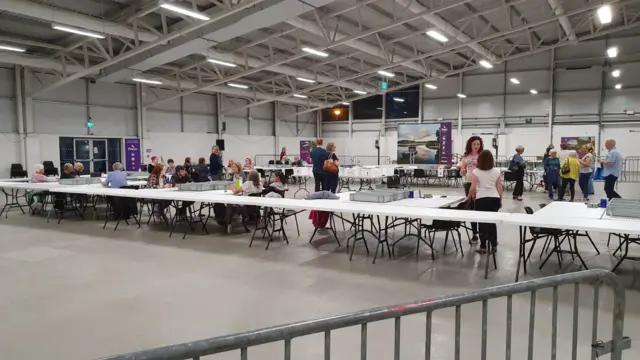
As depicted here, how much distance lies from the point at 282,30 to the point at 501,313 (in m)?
9.85

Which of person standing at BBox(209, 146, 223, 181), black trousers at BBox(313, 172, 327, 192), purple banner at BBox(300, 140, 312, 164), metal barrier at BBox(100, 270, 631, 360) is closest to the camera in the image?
metal barrier at BBox(100, 270, 631, 360)

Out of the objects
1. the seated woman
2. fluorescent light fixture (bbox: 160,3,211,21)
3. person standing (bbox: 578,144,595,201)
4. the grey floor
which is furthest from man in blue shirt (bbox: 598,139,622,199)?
fluorescent light fixture (bbox: 160,3,211,21)

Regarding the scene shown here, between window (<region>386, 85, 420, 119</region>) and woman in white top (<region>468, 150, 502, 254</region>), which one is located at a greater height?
window (<region>386, 85, 420, 119</region>)

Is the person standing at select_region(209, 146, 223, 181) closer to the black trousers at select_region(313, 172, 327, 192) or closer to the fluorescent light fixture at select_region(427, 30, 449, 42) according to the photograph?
the black trousers at select_region(313, 172, 327, 192)

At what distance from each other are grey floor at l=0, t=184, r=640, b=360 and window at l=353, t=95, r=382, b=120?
1643cm

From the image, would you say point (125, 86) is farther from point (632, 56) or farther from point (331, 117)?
point (632, 56)

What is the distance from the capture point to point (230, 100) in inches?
747

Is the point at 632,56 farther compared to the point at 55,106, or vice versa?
the point at 632,56

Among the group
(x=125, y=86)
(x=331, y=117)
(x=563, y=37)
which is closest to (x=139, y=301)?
(x=125, y=86)

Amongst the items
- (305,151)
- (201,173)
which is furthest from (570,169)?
(305,151)

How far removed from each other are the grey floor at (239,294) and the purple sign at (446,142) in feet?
29.8

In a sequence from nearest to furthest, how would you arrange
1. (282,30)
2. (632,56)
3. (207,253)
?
(207,253) < (282,30) < (632,56)

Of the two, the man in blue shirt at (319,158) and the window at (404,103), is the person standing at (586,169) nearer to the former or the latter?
the man in blue shirt at (319,158)

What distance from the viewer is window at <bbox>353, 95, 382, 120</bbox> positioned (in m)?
22.0
